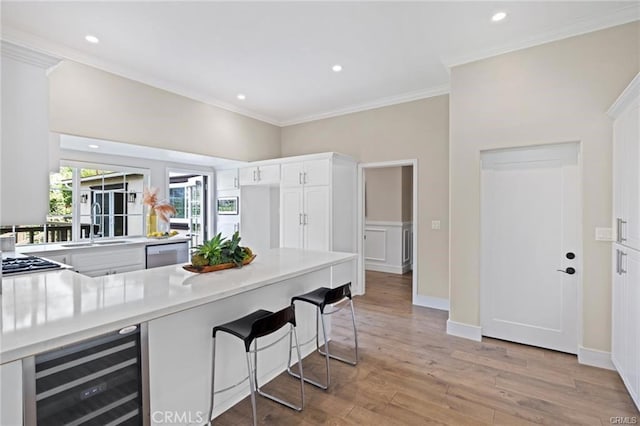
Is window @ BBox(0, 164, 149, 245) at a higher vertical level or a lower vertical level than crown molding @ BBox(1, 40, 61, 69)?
lower

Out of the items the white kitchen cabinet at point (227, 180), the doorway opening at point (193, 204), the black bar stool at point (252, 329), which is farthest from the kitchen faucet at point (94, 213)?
the black bar stool at point (252, 329)

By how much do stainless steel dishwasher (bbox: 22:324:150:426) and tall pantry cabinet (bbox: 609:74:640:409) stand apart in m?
3.10

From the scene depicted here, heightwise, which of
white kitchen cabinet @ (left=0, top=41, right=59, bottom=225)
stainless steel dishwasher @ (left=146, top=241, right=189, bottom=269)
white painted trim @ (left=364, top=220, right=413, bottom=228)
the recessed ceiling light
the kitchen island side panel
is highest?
the recessed ceiling light

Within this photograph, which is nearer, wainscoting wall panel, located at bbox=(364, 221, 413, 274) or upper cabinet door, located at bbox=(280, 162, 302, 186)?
upper cabinet door, located at bbox=(280, 162, 302, 186)

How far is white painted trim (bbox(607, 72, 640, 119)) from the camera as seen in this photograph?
2.03 meters

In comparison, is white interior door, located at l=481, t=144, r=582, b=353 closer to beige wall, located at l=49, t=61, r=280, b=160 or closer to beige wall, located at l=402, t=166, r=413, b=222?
beige wall, located at l=402, t=166, r=413, b=222

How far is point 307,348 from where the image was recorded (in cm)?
299

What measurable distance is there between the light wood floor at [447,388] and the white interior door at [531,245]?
0.26 metres

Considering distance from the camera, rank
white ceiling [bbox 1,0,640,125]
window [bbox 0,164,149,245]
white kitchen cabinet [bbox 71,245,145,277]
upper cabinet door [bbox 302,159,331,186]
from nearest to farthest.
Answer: white ceiling [bbox 1,0,640,125]
white kitchen cabinet [bbox 71,245,145,277]
window [bbox 0,164,149,245]
upper cabinet door [bbox 302,159,331,186]

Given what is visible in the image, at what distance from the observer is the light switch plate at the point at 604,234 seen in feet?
8.84

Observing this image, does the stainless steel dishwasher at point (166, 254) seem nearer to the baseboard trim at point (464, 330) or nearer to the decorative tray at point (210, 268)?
the decorative tray at point (210, 268)

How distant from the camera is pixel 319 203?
184 inches

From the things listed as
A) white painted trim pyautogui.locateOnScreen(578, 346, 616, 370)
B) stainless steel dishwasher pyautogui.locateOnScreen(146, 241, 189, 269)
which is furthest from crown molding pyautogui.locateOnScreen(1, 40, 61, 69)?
white painted trim pyautogui.locateOnScreen(578, 346, 616, 370)

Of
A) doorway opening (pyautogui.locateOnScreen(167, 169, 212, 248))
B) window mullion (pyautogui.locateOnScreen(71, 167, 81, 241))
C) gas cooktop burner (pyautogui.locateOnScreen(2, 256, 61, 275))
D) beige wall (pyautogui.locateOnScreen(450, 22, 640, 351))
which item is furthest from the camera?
doorway opening (pyautogui.locateOnScreen(167, 169, 212, 248))
